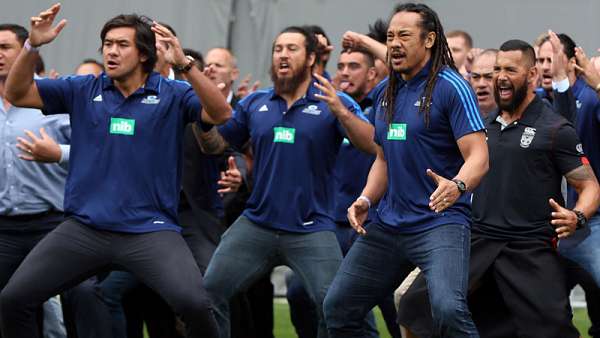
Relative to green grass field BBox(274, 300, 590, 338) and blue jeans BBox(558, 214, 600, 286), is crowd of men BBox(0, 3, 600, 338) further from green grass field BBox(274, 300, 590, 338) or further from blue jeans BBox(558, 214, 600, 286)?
green grass field BBox(274, 300, 590, 338)

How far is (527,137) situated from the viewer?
8.29 meters

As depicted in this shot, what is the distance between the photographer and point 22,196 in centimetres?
902

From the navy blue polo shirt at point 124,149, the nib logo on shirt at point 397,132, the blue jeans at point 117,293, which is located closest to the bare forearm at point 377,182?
the nib logo on shirt at point 397,132

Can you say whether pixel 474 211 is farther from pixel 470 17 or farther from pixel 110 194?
pixel 470 17

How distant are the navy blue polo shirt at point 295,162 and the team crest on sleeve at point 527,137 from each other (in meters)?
1.08

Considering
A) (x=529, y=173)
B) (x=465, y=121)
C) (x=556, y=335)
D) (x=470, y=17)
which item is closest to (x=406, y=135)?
(x=465, y=121)

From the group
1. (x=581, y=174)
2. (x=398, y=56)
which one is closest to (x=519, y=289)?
(x=581, y=174)

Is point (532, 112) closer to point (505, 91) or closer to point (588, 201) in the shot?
point (505, 91)

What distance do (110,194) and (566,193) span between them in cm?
331

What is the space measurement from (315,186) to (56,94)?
5.90 ft

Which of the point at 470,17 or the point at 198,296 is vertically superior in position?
the point at 470,17

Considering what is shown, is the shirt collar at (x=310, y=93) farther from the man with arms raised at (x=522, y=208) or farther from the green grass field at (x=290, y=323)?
the green grass field at (x=290, y=323)

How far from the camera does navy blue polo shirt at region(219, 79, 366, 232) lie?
866 cm

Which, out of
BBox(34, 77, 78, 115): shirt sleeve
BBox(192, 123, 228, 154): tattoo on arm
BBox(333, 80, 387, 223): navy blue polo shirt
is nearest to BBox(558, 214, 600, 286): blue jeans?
BBox(333, 80, 387, 223): navy blue polo shirt
